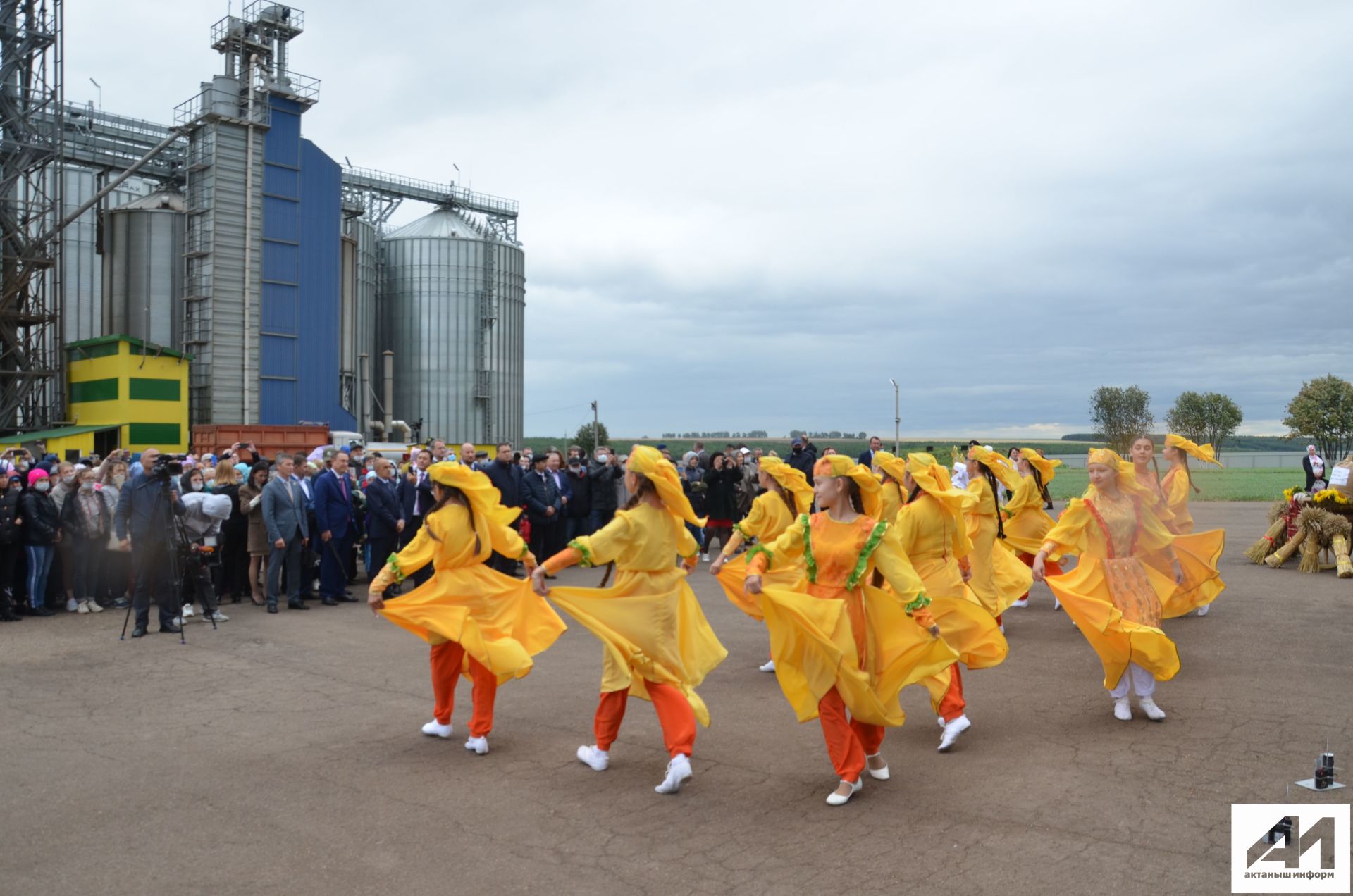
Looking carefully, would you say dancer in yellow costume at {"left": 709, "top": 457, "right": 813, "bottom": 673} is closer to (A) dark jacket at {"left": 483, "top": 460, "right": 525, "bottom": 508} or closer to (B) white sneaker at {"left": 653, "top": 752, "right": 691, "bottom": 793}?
(B) white sneaker at {"left": 653, "top": 752, "right": 691, "bottom": 793}

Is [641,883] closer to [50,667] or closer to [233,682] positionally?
[233,682]

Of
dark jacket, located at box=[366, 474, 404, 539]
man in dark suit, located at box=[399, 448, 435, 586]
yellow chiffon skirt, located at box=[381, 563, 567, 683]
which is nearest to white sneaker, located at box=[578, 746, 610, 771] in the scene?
yellow chiffon skirt, located at box=[381, 563, 567, 683]

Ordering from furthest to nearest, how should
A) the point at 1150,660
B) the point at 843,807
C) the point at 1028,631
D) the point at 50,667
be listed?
1. the point at 1028,631
2. the point at 50,667
3. the point at 1150,660
4. the point at 843,807

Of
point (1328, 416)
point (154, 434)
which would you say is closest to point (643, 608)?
point (154, 434)

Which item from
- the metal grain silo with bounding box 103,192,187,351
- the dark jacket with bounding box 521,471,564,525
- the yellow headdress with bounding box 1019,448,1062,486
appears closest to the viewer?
the yellow headdress with bounding box 1019,448,1062,486

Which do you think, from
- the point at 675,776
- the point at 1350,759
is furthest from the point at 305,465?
the point at 1350,759

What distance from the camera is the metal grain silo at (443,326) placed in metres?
43.3

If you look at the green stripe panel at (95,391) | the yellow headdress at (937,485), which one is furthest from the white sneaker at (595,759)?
the green stripe panel at (95,391)

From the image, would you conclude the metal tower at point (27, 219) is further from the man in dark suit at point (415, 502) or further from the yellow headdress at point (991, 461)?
the yellow headdress at point (991, 461)

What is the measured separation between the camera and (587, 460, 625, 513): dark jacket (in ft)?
55.5

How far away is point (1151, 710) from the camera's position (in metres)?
6.73

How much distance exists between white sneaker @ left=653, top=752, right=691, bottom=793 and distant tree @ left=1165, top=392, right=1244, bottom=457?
61578mm

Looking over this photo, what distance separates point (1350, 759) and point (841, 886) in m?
3.57

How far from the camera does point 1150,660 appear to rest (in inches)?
260
